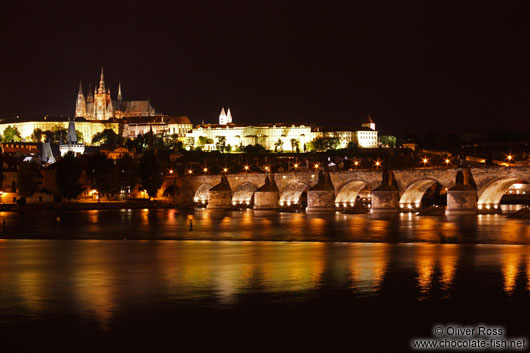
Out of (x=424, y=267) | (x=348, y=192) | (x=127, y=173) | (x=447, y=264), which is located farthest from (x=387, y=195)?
(x=424, y=267)

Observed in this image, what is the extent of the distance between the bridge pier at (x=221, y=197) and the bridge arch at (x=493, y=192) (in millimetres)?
27071

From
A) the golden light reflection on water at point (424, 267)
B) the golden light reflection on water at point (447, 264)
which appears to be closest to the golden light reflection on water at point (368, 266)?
the golden light reflection on water at point (424, 267)

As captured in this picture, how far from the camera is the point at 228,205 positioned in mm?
73938

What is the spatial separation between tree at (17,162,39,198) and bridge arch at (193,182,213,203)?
1722 centimetres

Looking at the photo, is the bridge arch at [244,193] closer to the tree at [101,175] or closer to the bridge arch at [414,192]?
the tree at [101,175]

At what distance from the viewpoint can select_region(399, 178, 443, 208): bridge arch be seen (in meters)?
58.5

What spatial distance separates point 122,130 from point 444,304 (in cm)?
18290

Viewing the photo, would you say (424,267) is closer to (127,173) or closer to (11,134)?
(127,173)

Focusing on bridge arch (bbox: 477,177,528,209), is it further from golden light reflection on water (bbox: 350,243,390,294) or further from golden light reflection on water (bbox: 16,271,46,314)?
golden light reflection on water (bbox: 16,271,46,314)

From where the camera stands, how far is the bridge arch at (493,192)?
5178cm

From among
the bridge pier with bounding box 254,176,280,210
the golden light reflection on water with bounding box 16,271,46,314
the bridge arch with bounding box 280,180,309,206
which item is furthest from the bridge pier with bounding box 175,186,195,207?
the golden light reflection on water with bounding box 16,271,46,314

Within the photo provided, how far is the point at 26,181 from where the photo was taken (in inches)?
2889

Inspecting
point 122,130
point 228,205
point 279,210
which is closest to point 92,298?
point 279,210

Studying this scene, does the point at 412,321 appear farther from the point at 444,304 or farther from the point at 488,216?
the point at 488,216
